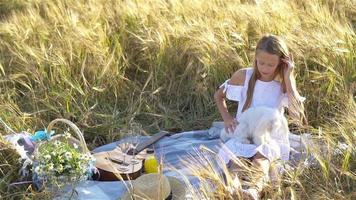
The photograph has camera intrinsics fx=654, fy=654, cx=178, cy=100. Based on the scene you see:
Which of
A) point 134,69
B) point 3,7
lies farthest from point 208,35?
point 3,7

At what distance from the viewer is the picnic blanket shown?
3465 millimetres

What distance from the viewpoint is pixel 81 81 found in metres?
4.68

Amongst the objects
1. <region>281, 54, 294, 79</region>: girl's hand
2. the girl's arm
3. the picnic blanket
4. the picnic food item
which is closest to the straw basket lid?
the picnic blanket

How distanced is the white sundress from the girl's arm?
1.1 inches

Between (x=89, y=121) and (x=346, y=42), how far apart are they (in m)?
1.84

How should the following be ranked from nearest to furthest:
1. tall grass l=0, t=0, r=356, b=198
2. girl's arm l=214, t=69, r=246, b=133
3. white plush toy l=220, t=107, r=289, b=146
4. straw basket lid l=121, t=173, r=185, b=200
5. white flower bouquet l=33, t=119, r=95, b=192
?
straw basket lid l=121, t=173, r=185, b=200 < white flower bouquet l=33, t=119, r=95, b=192 < white plush toy l=220, t=107, r=289, b=146 < girl's arm l=214, t=69, r=246, b=133 < tall grass l=0, t=0, r=356, b=198

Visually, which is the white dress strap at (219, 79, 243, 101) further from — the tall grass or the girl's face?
the tall grass

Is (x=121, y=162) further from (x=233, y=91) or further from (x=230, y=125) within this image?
(x=233, y=91)

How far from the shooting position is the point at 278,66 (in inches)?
150

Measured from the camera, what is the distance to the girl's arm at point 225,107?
12.6 feet

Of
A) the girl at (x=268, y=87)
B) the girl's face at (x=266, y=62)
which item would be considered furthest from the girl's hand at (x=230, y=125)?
the girl's face at (x=266, y=62)

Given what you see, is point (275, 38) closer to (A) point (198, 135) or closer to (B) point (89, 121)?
(A) point (198, 135)

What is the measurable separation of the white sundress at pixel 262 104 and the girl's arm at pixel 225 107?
3 centimetres

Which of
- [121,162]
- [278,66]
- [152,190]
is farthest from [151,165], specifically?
[278,66]
